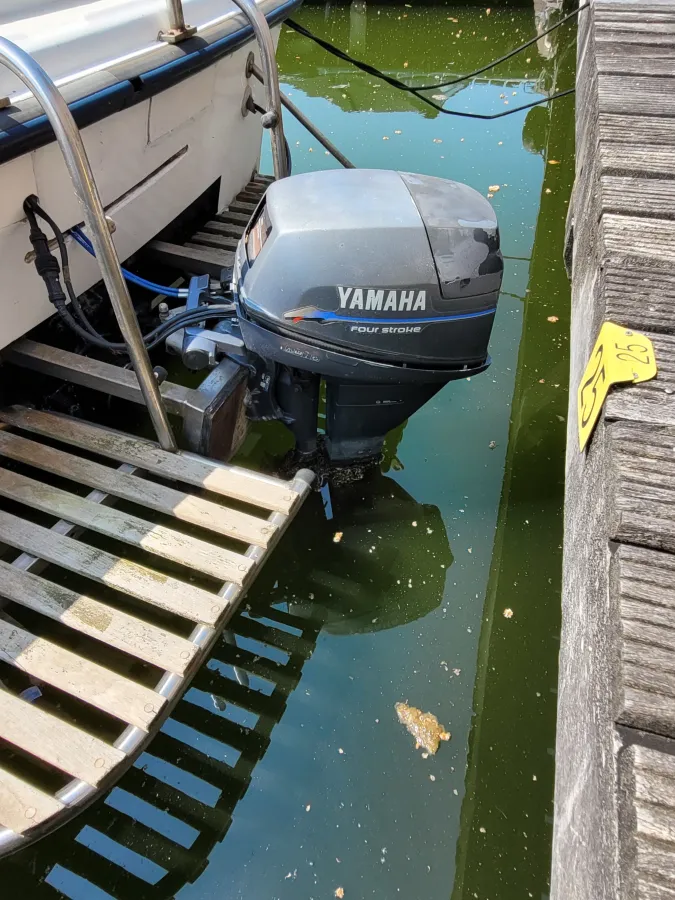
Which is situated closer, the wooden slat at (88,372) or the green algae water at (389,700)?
the green algae water at (389,700)

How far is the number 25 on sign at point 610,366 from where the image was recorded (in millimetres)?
652

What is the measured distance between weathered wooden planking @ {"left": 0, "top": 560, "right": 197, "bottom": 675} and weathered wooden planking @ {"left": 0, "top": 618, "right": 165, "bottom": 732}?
6cm

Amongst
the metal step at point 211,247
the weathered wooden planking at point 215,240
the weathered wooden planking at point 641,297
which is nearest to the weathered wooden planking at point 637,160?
the weathered wooden planking at point 641,297

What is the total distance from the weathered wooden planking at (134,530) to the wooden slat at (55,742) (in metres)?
0.39

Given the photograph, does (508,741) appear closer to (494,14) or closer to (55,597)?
(55,597)

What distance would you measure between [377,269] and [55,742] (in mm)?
1131

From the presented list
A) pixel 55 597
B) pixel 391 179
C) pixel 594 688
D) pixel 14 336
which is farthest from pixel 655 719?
pixel 14 336

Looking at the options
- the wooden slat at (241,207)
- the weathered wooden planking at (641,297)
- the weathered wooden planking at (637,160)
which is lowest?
the wooden slat at (241,207)

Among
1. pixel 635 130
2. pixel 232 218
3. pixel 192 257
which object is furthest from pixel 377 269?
pixel 232 218

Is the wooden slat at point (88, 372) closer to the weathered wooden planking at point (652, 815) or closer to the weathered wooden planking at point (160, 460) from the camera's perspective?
the weathered wooden planking at point (160, 460)

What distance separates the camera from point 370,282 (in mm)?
1391

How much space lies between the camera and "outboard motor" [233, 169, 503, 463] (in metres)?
1.39

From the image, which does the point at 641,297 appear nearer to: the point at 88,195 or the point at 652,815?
the point at 652,815

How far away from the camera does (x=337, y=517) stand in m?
1.94
